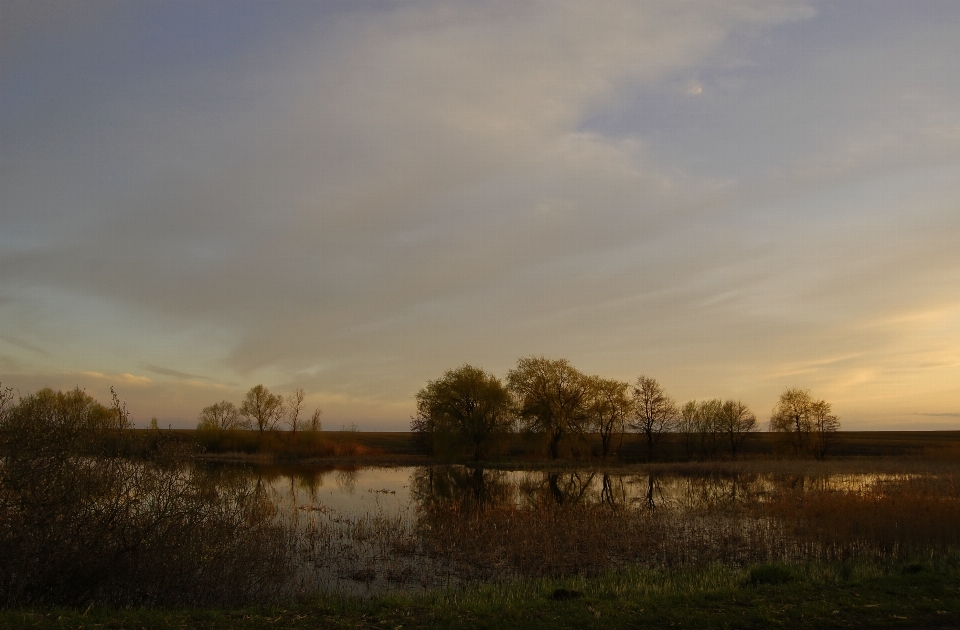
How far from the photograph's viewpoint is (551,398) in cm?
6025

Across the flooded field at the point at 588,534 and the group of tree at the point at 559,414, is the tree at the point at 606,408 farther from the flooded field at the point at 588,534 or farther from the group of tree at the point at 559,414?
the flooded field at the point at 588,534

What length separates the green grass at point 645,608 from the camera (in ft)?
26.9

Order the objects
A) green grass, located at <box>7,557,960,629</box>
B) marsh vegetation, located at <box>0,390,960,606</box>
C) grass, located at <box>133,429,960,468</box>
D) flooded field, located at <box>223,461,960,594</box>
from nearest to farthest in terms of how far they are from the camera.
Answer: green grass, located at <box>7,557,960,629</box>, marsh vegetation, located at <box>0,390,960,606</box>, flooded field, located at <box>223,461,960,594</box>, grass, located at <box>133,429,960,468</box>

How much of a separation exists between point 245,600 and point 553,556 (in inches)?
287

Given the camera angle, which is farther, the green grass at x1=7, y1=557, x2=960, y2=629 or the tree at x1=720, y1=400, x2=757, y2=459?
the tree at x1=720, y1=400, x2=757, y2=459

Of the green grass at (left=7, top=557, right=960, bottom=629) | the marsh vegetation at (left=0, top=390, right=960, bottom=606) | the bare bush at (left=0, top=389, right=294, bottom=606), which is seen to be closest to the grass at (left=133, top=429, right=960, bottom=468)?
the marsh vegetation at (left=0, top=390, right=960, bottom=606)

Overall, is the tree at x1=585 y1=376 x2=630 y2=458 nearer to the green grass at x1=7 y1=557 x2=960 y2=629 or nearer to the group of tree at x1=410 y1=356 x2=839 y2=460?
the group of tree at x1=410 y1=356 x2=839 y2=460

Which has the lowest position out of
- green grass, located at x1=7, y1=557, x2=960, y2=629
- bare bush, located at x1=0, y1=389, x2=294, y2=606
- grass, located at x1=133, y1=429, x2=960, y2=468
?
grass, located at x1=133, y1=429, x2=960, y2=468

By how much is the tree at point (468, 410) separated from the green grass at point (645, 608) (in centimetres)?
4947

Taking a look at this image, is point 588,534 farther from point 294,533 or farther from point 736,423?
point 736,423

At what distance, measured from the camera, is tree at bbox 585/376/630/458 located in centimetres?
6078

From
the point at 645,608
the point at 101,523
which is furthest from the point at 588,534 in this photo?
the point at 101,523

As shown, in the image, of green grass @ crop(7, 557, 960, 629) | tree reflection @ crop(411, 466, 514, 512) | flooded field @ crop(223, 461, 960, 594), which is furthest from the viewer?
tree reflection @ crop(411, 466, 514, 512)

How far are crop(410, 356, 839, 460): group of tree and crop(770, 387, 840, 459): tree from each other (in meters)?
0.09
